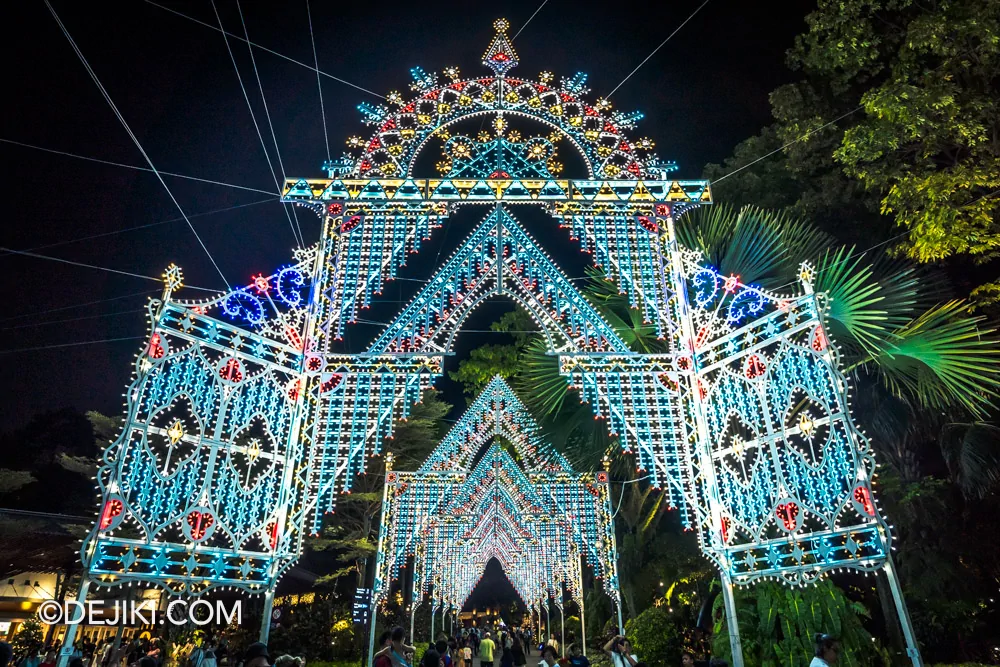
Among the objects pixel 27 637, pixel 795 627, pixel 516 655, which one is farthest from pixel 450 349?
pixel 27 637

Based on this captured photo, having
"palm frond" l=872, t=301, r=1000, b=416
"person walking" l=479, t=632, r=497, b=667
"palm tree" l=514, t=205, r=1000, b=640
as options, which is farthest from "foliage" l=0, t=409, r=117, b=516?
"palm frond" l=872, t=301, r=1000, b=416

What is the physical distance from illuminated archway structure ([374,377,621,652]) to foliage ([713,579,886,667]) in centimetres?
415

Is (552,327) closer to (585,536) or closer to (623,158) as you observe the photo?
(623,158)

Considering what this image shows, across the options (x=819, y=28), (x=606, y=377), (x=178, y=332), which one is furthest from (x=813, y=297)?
(x=178, y=332)

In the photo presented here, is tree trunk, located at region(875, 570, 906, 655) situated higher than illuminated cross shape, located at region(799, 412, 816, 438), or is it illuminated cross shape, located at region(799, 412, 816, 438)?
illuminated cross shape, located at region(799, 412, 816, 438)

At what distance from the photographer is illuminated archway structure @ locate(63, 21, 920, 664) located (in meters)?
5.70

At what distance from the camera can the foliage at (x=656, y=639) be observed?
11625 mm

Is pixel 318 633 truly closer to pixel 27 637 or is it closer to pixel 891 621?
pixel 27 637

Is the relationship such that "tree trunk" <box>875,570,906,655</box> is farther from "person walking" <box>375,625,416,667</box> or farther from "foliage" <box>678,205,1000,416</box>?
"person walking" <box>375,625,416,667</box>

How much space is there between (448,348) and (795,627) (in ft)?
19.7

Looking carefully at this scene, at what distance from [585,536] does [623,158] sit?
29.0ft

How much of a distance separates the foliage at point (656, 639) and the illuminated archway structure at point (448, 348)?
5.95m

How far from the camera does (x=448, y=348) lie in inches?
293

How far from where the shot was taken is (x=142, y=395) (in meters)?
5.82
